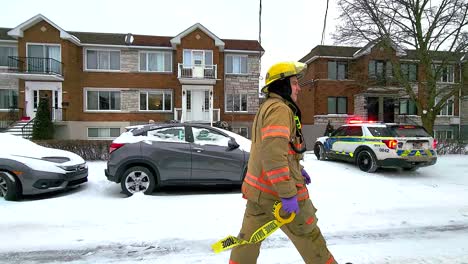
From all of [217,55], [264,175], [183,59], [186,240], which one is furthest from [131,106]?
[264,175]

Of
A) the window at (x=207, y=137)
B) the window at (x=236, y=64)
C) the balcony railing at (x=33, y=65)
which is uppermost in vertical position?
the window at (x=236, y=64)

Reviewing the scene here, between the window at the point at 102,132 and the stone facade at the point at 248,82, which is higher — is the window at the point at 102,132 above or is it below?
below

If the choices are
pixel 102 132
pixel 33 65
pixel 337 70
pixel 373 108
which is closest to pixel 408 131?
pixel 337 70

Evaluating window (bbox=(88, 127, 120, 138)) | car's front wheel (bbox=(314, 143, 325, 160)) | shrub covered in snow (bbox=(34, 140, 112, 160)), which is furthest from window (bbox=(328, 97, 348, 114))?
shrub covered in snow (bbox=(34, 140, 112, 160))

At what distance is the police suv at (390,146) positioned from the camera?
8812 millimetres

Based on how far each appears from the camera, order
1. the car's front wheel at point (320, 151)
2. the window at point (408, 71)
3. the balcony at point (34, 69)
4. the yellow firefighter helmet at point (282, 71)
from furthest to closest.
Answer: the balcony at point (34, 69), the window at point (408, 71), the car's front wheel at point (320, 151), the yellow firefighter helmet at point (282, 71)

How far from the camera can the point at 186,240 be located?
13.6ft

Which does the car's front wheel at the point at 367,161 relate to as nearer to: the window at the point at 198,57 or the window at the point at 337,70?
the window at the point at 198,57

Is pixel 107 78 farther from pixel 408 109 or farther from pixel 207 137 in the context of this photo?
pixel 408 109

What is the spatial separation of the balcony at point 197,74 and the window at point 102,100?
5045 mm

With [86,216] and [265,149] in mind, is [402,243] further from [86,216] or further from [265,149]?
[86,216]

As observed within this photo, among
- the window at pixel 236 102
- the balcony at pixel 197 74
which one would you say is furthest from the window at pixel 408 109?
the balcony at pixel 197 74

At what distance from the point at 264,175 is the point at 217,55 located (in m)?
21.6

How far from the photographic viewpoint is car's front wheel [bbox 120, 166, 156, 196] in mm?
6418
